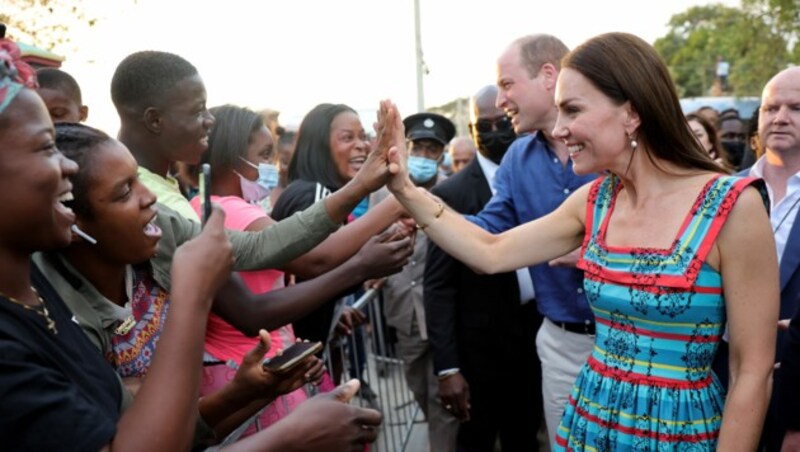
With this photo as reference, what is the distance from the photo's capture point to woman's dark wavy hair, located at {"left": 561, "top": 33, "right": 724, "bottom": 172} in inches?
110

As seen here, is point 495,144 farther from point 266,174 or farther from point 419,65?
point 419,65

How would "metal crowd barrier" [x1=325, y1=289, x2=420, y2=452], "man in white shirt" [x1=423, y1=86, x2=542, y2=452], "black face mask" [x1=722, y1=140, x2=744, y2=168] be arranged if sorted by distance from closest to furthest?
"man in white shirt" [x1=423, y1=86, x2=542, y2=452]
"metal crowd barrier" [x1=325, y1=289, x2=420, y2=452]
"black face mask" [x1=722, y1=140, x2=744, y2=168]

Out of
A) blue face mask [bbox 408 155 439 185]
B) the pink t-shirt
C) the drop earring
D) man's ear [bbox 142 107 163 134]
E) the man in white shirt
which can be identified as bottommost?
the man in white shirt

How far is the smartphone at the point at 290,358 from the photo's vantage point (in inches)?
87.3

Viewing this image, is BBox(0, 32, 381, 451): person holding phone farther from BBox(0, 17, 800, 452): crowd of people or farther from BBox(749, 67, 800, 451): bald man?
BBox(749, 67, 800, 451): bald man

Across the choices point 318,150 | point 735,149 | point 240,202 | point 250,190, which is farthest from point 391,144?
point 735,149

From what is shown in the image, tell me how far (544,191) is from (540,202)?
0.06 metres

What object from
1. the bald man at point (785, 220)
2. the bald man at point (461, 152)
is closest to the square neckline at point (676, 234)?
the bald man at point (785, 220)

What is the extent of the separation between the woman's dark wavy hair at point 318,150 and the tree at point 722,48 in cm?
2407

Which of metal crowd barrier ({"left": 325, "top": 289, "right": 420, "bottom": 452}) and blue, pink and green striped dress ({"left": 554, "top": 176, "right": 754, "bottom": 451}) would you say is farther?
metal crowd barrier ({"left": 325, "top": 289, "right": 420, "bottom": 452})

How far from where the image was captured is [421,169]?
703 centimetres

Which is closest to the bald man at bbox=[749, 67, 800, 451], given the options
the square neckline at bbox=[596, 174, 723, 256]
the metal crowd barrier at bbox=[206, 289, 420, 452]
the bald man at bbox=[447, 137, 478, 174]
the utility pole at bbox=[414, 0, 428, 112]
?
the square neckline at bbox=[596, 174, 723, 256]

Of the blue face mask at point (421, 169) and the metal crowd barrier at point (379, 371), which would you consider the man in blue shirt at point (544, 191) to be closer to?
the metal crowd barrier at point (379, 371)

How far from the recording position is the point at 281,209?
446cm
